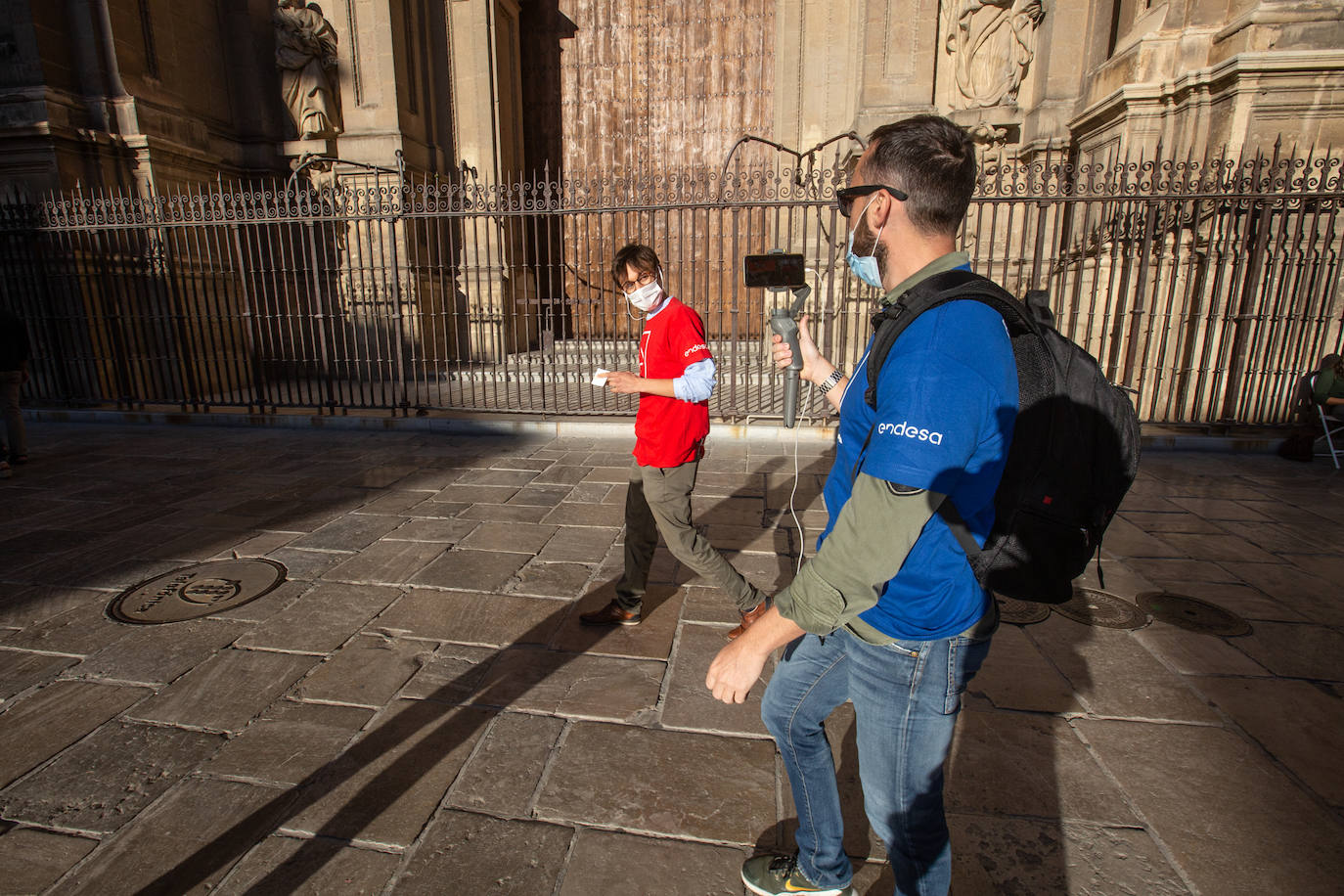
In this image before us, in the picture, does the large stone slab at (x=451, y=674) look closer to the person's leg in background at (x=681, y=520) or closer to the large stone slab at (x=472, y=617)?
the large stone slab at (x=472, y=617)

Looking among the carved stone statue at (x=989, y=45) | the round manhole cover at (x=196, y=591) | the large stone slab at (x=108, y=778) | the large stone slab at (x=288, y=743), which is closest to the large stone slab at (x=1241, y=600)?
the large stone slab at (x=288, y=743)

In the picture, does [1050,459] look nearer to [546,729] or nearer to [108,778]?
[546,729]

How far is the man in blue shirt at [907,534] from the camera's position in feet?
4.17

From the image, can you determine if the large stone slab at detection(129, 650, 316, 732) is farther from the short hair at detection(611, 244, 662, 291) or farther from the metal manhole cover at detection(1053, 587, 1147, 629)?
the metal manhole cover at detection(1053, 587, 1147, 629)

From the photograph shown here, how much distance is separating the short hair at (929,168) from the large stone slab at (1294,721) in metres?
2.63

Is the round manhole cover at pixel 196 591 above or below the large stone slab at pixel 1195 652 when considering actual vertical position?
above

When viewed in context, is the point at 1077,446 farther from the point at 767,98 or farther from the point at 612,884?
the point at 767,98

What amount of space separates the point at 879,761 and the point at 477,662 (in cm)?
224

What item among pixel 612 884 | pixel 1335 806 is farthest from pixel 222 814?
pixel 1335 806

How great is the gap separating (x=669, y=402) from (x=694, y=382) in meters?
0.21

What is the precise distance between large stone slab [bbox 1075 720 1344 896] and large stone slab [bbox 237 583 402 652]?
3.47 meters

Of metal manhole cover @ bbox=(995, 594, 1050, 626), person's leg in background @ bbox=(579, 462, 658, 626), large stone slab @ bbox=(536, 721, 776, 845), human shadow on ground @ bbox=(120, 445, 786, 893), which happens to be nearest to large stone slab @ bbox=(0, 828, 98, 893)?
human shadow on ground @ bbox=(120, 445, 786, 893)

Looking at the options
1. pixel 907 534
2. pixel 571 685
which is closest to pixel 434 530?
pixel 571 685

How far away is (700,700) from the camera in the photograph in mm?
2926
